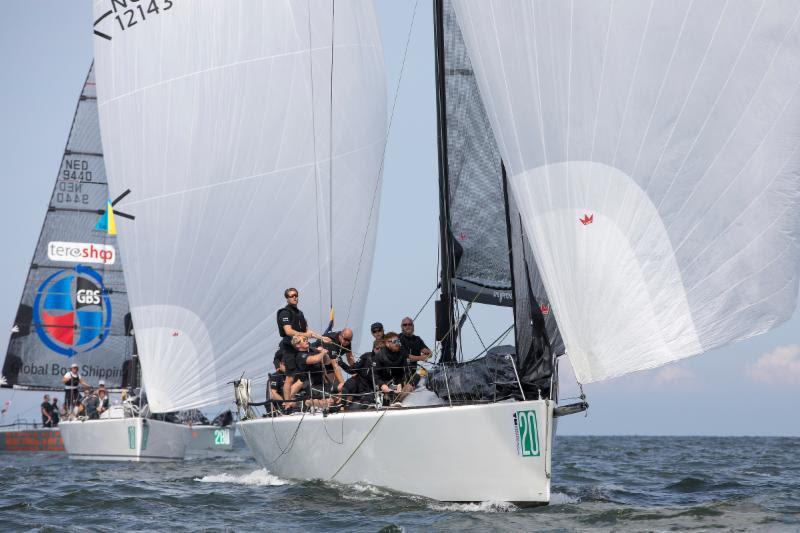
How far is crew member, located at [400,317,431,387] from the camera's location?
11.7 m

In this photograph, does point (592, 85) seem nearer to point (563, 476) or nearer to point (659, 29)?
point (659, 29)

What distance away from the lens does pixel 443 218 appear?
484 inches

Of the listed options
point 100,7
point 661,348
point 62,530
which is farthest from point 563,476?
point 100,7

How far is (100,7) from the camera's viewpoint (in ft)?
57.0

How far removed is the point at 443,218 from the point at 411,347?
4.91 ft

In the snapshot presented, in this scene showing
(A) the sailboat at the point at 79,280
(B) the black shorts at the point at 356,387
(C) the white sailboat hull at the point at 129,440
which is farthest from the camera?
(A) the sailboat at the point at 79,280

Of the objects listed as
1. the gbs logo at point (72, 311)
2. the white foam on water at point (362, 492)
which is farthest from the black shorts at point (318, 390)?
the gbs logo at point (72, 311)

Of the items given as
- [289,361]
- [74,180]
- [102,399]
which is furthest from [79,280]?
[289,361]

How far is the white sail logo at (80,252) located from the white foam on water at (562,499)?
19903 mm

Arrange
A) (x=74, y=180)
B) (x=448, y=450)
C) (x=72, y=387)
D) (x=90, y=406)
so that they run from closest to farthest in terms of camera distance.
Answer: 1. (x=448, y=450)
2. (x=90, y=406)
3. (x=72, y=387)
4. (x=74, y=180)

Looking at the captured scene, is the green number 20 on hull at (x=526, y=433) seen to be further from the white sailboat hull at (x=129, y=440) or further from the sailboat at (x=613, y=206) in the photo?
the white sailboat hull at (x=129, y=440)

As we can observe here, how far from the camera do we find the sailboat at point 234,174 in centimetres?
1582

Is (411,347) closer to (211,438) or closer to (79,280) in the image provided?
(79,280)

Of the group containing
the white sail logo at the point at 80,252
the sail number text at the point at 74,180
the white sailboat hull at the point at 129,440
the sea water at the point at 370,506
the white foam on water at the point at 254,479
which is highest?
the sail number text at the point at 74,180
